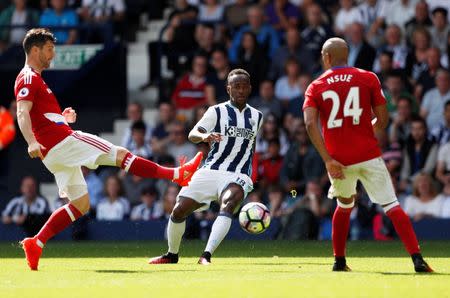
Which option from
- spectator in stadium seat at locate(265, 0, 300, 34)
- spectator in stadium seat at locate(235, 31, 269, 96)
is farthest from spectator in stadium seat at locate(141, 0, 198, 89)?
spectator in stadium seat at locate(235, 31, 269, 96)

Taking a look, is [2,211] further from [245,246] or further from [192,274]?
[192,274]

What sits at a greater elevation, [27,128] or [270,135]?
[27,128]

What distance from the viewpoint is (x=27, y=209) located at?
2039cm

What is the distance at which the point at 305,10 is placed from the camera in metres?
22.0

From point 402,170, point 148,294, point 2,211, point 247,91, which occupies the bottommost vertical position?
point 2,211

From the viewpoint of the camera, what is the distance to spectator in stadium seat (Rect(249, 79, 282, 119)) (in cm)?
2064

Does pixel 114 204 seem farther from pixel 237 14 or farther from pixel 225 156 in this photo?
pixel 225 156

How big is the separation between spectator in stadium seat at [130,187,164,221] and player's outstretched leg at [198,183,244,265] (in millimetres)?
6875

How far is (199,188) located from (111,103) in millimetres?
10095

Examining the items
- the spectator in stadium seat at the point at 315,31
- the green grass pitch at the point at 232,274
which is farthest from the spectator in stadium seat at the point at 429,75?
the green grass pitch at the point at 232,274

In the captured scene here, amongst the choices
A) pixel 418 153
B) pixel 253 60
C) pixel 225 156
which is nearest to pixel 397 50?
pixel 418 153

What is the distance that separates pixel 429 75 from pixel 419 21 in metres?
1.01

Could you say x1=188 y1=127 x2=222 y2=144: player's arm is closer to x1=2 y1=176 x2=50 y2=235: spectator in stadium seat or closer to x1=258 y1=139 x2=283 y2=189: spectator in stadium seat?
x1=258 y1=139 x2=283 y2=189: spectator in stadium seat

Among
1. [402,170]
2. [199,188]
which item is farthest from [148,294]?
[402,170]
